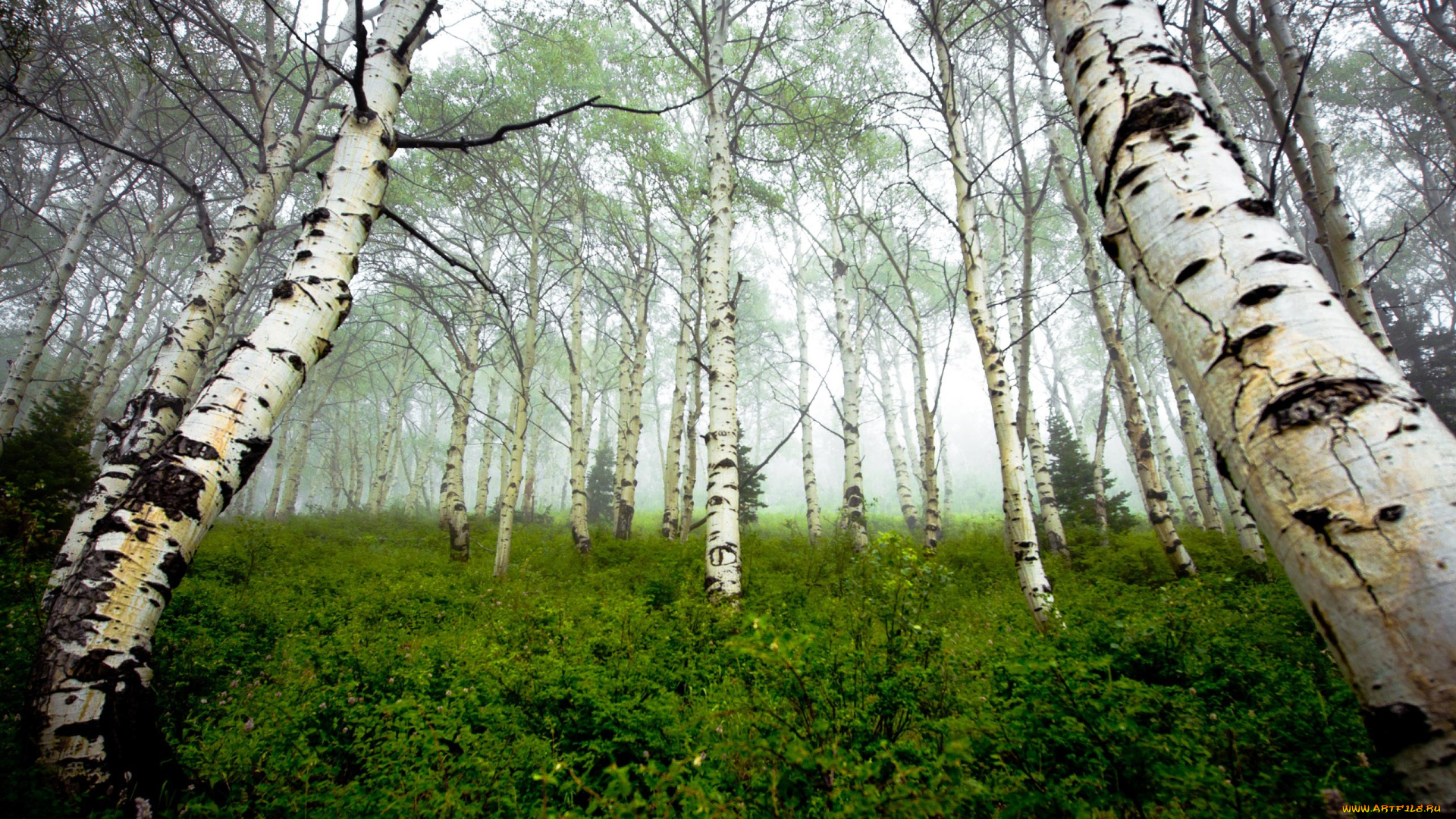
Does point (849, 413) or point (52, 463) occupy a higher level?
point (849, 413)

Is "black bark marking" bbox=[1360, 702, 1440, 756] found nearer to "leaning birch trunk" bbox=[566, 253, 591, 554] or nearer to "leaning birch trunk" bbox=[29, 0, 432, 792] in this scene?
"leaning birch trunk" bbox=[29, 0, 432, 792]

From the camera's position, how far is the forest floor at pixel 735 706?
179cm

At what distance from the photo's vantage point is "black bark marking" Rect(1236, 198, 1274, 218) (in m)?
1.29

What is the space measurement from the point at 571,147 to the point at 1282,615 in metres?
11.6

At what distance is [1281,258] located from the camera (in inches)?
47.1

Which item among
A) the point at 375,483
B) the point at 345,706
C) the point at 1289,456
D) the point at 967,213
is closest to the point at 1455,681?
the point at 1289,456

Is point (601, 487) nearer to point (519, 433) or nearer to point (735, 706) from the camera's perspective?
point (519, 433)

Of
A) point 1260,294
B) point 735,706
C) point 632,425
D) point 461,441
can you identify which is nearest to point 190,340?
point 461,441

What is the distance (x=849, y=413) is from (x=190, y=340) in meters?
9.17

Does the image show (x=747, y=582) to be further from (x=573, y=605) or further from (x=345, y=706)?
(x=345, y=706)

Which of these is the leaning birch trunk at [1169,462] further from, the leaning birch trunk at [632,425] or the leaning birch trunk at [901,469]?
the leaning birch trunk at [632,425]

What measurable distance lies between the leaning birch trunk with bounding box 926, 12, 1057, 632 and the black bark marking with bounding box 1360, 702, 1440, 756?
3.21 metres

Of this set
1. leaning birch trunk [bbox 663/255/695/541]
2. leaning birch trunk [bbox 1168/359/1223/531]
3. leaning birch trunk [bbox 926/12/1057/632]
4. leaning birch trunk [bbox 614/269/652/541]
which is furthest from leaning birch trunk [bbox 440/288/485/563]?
leaning birch trunk [bbox 1168/359/1223/531]

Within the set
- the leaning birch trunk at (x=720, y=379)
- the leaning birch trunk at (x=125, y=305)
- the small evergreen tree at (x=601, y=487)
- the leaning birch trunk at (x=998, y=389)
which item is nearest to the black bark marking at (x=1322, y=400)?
the leaning birch trunk at (x=998, y=389)
